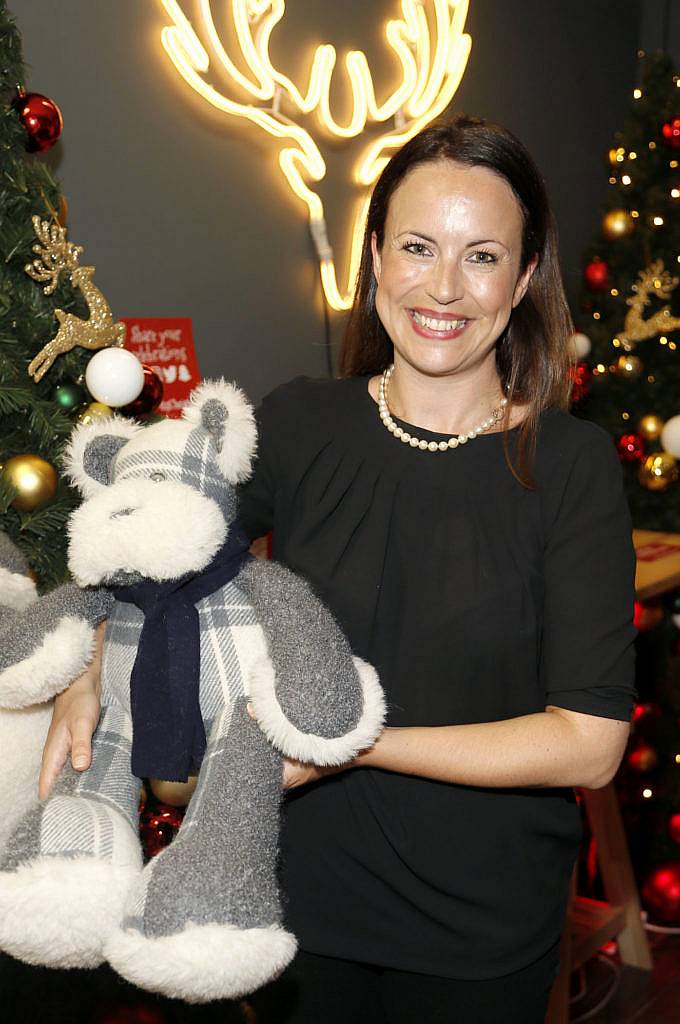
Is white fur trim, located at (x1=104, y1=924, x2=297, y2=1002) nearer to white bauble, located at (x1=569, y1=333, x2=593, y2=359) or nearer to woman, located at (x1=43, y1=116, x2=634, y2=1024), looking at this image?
woman, located at (x1=43, y1=116, x2=634, y2=1024)

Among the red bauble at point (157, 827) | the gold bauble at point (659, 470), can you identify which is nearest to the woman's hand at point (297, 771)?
the red bauble at point (157, 827)

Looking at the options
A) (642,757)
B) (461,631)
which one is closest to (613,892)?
(642,757)

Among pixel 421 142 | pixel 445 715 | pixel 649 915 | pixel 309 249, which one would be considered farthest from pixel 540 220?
pixel 649 915

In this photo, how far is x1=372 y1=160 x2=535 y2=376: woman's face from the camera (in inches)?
47.9

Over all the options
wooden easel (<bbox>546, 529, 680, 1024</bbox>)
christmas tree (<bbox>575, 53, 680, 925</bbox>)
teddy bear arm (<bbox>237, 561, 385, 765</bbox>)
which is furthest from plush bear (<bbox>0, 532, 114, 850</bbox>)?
christmas tree (<bbox>575, 53, 680, 925</bbox>)

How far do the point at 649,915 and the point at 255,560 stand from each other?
2351 millimetres

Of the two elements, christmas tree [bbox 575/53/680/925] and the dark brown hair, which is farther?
christmas tree [bbox 575/53/680/925]

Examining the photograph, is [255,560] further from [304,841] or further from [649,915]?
[649,915]

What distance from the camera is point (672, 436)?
288cm

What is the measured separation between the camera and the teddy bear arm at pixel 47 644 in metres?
1.05

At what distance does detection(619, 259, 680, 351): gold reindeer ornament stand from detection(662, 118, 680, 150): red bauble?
0.33 metres

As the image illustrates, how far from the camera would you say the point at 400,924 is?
1188mm

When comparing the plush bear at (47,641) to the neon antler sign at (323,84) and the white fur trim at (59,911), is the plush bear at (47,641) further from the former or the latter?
the neon antler sign at (323,84)

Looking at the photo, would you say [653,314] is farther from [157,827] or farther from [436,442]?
[157,827]
